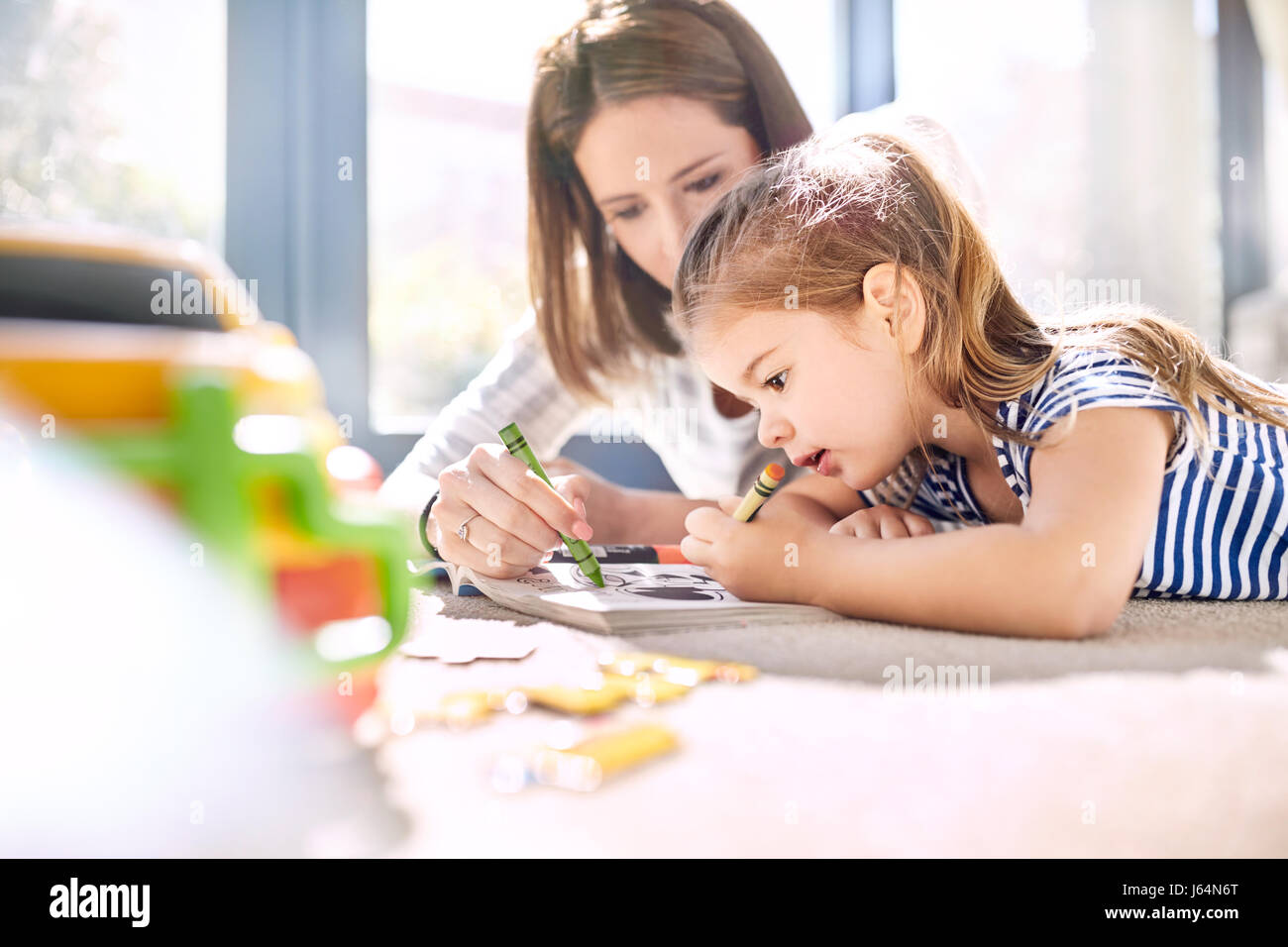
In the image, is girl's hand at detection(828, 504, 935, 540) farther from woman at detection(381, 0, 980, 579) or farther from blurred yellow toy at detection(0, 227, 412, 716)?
blurred yellow toy at detection(0, 227, 412, 716)

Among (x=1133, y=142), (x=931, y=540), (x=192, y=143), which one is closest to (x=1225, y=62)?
(x=1133, y=142)

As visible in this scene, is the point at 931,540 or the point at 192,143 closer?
the point at 931,540

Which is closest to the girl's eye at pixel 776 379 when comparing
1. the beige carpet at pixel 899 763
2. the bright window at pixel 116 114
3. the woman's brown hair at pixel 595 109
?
the beige carpet at pixel 899 763

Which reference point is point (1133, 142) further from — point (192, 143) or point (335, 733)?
point (335, 733)

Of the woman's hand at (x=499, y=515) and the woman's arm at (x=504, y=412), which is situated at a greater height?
the woman's arm at (x=504, y=412)

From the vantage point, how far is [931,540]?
2.05 ft

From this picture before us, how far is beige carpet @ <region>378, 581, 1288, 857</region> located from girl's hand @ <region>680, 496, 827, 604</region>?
0.41 feet

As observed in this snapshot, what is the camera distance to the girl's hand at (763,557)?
26.9 inches

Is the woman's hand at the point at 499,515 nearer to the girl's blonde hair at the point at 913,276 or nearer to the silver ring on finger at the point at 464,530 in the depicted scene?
the silver ring on finger at the point at 464,530

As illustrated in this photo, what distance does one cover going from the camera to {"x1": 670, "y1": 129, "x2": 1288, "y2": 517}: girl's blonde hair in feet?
2.61

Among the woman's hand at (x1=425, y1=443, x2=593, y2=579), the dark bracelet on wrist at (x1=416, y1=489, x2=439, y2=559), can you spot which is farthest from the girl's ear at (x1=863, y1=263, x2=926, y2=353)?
the dark bracelet on wrist at (x1=416, y1=489, x2=439, y2=559)

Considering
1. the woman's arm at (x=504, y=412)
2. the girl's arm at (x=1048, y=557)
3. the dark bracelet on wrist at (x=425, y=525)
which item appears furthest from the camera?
the woman's arm at (x=504, y=412)
